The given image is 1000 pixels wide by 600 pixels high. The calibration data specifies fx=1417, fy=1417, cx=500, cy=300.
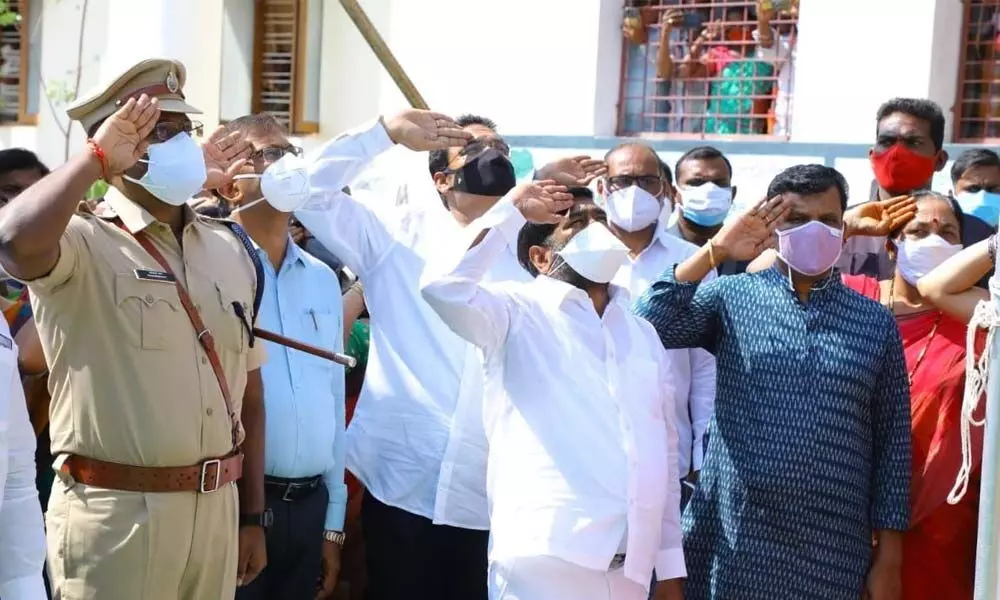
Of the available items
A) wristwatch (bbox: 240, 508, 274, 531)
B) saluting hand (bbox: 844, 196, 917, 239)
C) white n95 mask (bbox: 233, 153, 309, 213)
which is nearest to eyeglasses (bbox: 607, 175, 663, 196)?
saluting hand (bbox: 844, 196, 917, 239)

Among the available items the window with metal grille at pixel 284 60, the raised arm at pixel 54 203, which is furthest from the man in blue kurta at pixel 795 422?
the window with metal grille at pixel 284 60

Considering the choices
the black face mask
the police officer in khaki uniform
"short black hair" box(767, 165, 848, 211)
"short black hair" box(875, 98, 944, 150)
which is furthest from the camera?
"short black hair" box(875, 98, 944, 150)

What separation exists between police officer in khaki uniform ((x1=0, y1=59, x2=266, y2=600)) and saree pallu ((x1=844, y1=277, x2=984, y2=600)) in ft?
6.44

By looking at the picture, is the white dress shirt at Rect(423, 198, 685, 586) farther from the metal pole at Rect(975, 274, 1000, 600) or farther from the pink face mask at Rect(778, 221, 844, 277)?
the metal pole at Rect(975, 274, 1000, 600)

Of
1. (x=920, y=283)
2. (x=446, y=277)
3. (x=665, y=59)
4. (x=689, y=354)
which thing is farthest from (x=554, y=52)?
(x=446, y=277)

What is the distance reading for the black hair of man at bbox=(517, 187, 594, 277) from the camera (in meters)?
3.83

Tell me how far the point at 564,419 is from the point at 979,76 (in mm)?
5195

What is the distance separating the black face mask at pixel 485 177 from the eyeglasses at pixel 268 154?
1.84 ft

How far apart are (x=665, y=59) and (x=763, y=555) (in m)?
5.52

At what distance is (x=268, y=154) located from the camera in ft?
14.6

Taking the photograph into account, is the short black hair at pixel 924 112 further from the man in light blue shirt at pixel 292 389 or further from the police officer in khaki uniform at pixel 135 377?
the police officer in khaki uniform at pixel 135 377

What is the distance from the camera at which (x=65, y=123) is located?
12.6 metres

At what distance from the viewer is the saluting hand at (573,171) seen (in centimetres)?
395

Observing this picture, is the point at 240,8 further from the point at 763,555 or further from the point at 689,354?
the point at 763,555
